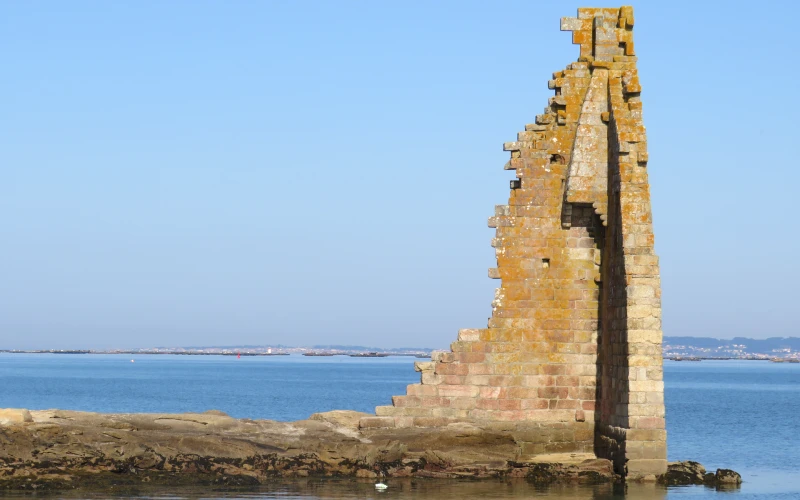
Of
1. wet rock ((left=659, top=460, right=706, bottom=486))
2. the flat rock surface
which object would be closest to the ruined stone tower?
the flat rock surface

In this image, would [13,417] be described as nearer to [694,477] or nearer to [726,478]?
[694,477]

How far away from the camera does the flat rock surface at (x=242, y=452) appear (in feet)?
59.9

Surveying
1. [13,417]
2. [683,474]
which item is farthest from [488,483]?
[13,417]

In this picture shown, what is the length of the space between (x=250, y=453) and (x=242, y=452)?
122 millimetres

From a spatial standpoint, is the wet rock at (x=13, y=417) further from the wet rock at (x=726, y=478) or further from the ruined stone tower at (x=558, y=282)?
the wet rock at (x=726, y=478)

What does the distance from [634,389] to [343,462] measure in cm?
455

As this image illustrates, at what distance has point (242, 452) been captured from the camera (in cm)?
1908

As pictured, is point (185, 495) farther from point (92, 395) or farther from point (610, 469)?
point (92, 395)

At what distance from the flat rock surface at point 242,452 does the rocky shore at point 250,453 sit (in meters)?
0.02

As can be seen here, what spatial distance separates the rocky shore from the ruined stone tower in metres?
0.40

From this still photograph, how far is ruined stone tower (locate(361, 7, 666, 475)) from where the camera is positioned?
19.8 metres

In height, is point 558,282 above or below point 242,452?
above

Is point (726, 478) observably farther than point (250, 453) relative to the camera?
Yes

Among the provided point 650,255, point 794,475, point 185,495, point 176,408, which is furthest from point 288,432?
point 176,408
